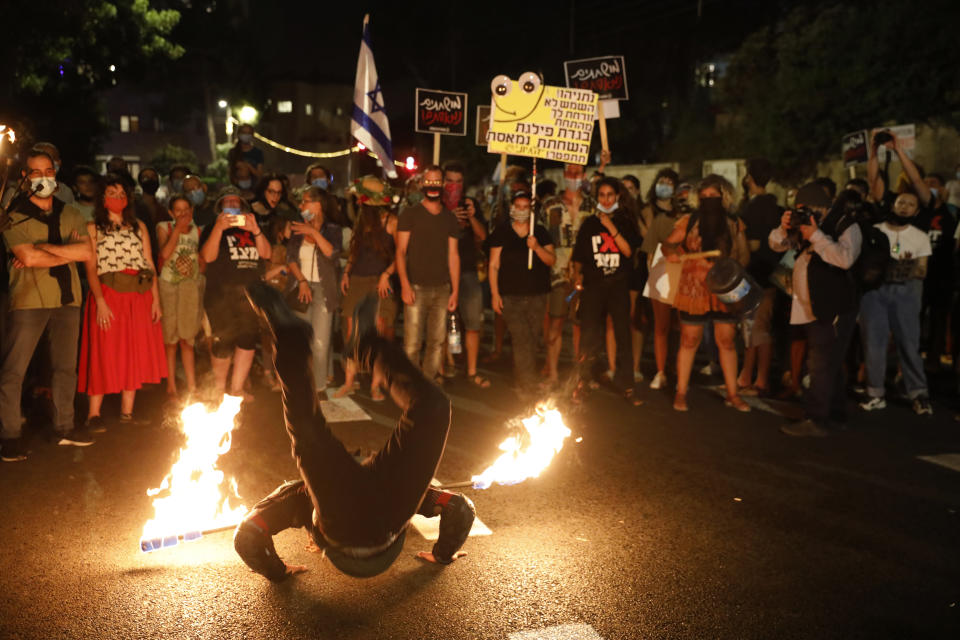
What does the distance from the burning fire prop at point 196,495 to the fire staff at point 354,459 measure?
2.67 feet

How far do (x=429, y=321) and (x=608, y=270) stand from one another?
1.82 metres

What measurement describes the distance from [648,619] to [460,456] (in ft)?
9.16

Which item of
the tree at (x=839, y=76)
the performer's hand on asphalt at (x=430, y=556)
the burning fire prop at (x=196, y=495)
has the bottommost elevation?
the performer's hand on asphalt at (x=430, y=556)

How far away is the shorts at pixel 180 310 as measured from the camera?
7688 millimetres

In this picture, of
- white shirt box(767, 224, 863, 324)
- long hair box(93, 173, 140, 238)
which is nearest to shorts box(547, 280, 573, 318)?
Answer: white shirt box(767, 224, 863, 324)

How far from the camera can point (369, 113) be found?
1070cm

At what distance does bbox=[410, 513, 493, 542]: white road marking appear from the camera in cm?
490

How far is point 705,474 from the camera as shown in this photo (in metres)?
6.11

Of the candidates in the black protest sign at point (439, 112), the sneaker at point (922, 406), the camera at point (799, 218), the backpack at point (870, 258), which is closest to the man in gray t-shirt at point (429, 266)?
the camera at point (799, 218)

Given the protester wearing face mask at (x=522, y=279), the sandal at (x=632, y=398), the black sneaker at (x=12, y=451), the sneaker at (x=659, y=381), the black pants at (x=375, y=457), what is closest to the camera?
the black pants at (x=375, y=457)

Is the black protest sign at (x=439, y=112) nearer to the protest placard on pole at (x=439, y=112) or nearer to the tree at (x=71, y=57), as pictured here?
the protest placard on pole at (x=439, y=112)

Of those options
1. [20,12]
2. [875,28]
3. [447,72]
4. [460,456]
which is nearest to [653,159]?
[447,72]

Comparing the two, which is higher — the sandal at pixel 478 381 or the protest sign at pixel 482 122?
the protest sign at pixel 482 122

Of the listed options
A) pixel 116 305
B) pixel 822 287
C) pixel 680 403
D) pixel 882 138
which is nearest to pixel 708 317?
pixel 680 403
